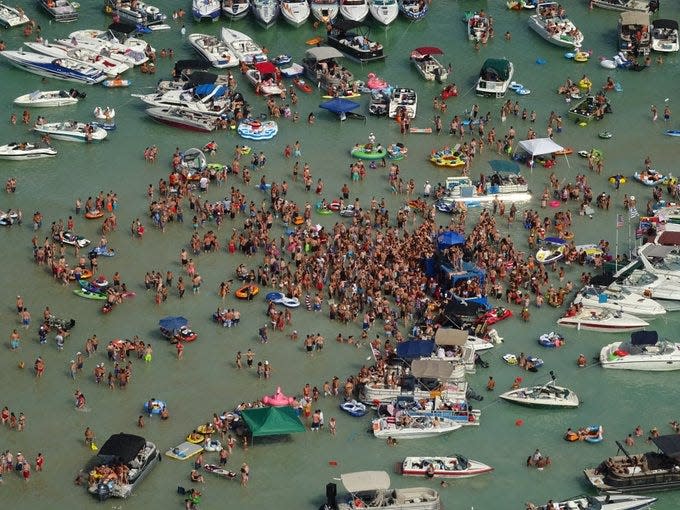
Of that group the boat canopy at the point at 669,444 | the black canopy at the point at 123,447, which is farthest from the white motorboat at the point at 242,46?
the boat canopy at the point at 669,444

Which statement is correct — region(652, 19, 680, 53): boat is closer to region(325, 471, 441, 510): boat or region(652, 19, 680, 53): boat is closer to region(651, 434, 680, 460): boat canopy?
region(651, 434, 680, 460): boat canopy

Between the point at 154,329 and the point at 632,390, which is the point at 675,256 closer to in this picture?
the point at 632,390

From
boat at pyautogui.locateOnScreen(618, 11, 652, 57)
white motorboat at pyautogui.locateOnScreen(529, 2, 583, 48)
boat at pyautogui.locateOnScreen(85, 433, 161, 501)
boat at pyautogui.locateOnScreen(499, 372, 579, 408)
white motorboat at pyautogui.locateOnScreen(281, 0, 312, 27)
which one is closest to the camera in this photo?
boat at pyautogui.locateOnScreen(85, 433, 161, 501)

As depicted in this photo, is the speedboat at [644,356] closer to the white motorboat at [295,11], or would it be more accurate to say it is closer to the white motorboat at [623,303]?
the white motorboat at [623,303]

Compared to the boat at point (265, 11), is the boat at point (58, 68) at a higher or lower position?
lower

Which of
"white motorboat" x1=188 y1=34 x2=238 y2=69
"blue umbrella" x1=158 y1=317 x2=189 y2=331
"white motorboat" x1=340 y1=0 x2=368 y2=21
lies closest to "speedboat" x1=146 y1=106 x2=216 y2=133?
"white motorboat" x1=188 y1=34 x2=238 y2=69

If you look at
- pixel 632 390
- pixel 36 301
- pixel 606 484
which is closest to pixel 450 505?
pixel 606 484
